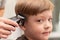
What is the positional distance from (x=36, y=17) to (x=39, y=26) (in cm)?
5

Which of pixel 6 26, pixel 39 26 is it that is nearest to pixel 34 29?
pixel 39 26

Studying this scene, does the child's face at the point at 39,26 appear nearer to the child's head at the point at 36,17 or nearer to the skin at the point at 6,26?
the child's head at the point at 36,17

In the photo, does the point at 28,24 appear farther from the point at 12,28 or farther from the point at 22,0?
the point at 12,28

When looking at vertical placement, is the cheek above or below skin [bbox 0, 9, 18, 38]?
below

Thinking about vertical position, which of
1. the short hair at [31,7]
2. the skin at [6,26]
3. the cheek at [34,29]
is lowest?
the cheek at [34,29]

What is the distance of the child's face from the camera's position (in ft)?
2.50

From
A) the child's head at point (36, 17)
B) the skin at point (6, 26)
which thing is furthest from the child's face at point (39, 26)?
the skin at point (6, 26)

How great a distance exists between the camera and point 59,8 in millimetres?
1309

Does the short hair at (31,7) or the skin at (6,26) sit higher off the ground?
the short hair at (31,7)

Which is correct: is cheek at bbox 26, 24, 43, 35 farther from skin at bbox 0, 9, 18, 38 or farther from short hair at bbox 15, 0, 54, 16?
skin at bbox 0, 9, 18, 38

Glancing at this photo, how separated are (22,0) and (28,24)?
0.12 meters

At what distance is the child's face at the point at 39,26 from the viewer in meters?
0.76

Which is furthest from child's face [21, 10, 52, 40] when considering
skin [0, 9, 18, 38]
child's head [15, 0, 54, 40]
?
skin [0, 9, 18, 38]

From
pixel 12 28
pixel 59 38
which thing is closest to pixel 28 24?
pixel 12 28
